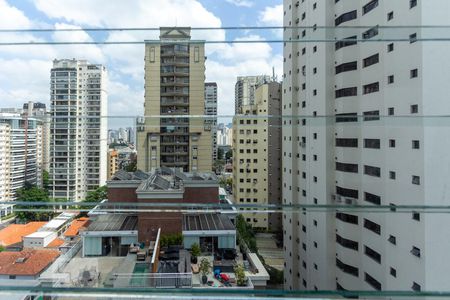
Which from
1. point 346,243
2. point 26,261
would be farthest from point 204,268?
point 346,243

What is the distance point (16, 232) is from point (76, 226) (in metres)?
0.41

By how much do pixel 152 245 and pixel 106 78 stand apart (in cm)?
125

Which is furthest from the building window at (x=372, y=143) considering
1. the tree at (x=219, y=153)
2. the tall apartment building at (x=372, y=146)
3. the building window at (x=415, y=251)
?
the tree at (x=219, y=153)

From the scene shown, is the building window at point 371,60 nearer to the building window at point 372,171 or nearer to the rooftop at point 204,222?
the building window at point 372,171

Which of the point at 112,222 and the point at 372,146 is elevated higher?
the point at 372,146

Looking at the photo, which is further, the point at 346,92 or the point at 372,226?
the point at 346,92

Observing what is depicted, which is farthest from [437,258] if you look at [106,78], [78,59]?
[78,59]

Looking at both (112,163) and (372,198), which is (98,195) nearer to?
(112,163)

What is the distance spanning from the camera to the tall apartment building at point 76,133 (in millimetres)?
1681

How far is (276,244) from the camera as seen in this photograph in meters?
5.30

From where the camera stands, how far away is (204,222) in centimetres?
217

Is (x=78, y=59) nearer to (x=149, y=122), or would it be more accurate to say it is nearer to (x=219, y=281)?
(x=149, y=122)

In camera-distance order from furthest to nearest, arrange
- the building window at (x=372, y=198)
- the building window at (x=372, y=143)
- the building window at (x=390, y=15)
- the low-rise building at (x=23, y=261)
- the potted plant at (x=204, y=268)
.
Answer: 1. the building window at (x=390, y=15)
2. the building window at (x=372, y=198)
3. the building window at (x=372, y=143)
4. the potted plant at (x=204, y=268)
5. the low-rise building at (x=23, y=261)

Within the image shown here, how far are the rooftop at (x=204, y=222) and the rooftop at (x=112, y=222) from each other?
38cm
